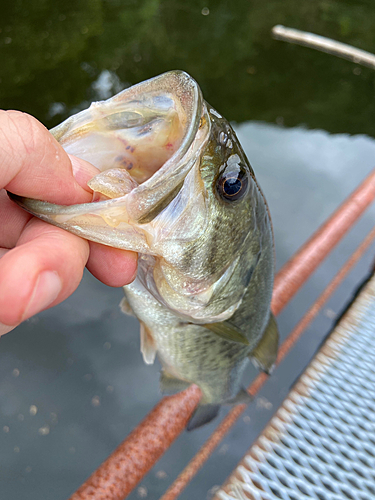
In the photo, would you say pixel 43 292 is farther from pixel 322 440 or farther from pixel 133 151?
pixel 322 440

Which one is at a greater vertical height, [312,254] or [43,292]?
[43,292]

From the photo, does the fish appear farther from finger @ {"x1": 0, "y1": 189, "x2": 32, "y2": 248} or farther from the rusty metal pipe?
the rusty metal pipe

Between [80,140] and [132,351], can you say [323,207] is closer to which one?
[132,351]

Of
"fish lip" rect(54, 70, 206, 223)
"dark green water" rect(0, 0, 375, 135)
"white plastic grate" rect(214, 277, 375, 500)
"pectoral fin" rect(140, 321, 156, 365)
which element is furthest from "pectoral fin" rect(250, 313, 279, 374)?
"dark green water" rect(0, 0, 375, 135)

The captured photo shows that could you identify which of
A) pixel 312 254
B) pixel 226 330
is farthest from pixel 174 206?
pixel 312 254

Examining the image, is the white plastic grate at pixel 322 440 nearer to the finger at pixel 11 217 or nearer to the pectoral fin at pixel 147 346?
the pectoral fin at pixel 147 346

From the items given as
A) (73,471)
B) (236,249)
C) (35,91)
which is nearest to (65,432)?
(73,471)
